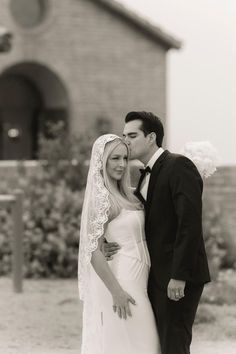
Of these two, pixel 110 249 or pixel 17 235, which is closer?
pixel 110 249

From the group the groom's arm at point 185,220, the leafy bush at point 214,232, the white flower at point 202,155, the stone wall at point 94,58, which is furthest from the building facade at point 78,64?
the groom's arm at point 185,220

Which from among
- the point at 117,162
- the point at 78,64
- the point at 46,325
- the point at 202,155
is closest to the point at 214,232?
the point at 46,325

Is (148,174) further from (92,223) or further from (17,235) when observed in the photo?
(17,235)

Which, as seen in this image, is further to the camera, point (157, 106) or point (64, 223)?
point (157, 106)

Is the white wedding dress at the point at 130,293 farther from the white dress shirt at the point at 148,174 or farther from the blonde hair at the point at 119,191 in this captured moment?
the white dress shirt at the point at 148,174

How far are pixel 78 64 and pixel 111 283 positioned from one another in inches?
693

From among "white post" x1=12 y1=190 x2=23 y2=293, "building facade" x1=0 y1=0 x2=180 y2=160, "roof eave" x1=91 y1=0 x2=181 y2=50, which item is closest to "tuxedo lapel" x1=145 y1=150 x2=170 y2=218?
"white post" x1=12 y1=190 x2=23 y2=293

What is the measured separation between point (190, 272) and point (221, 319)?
14.5ft

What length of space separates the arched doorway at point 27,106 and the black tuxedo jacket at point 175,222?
670 inches

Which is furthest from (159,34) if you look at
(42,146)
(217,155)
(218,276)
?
(217,155)

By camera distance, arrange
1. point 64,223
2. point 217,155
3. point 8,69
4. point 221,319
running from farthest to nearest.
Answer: point 8,69, point 64,223, point 221,319, point 217,155

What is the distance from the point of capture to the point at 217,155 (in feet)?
18.3

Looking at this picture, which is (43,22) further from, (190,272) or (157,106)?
(190,272)

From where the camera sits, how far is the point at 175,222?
16.9ft
